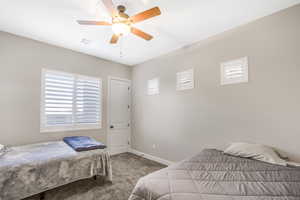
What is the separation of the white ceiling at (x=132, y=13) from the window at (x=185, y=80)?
0.65 meters

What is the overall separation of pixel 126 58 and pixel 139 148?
8.90 feet

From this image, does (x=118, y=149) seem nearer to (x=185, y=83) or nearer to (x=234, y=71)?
(x=185, y=83)

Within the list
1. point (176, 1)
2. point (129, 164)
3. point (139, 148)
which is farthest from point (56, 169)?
point (176, 1)

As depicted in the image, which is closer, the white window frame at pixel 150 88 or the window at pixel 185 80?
the window at pixel 185 80

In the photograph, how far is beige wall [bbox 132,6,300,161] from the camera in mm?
2008

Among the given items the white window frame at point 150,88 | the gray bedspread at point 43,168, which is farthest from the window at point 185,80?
the gray bedspread at point 43,168

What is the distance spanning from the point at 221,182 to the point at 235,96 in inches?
64.0

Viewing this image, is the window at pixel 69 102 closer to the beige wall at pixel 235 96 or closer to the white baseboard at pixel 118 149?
the white baseboard at pixel 118 149

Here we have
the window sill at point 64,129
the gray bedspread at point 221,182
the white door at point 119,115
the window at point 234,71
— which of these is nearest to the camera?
the gray bedspread at point 221,182

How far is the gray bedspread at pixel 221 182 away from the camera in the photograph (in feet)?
3.80

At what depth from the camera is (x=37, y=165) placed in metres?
1.97

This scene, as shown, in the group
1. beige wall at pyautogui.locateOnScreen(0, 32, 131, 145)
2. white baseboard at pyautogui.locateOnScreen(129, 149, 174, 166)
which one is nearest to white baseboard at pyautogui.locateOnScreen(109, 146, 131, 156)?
white baseboard at pyautogui.locateOnScreen(129, 149, 174, 166)

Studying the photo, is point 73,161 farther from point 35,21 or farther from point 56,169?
point 35,21

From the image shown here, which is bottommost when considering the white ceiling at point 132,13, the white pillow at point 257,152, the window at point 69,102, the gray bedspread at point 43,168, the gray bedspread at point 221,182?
the gray bedspread at point 43,168
